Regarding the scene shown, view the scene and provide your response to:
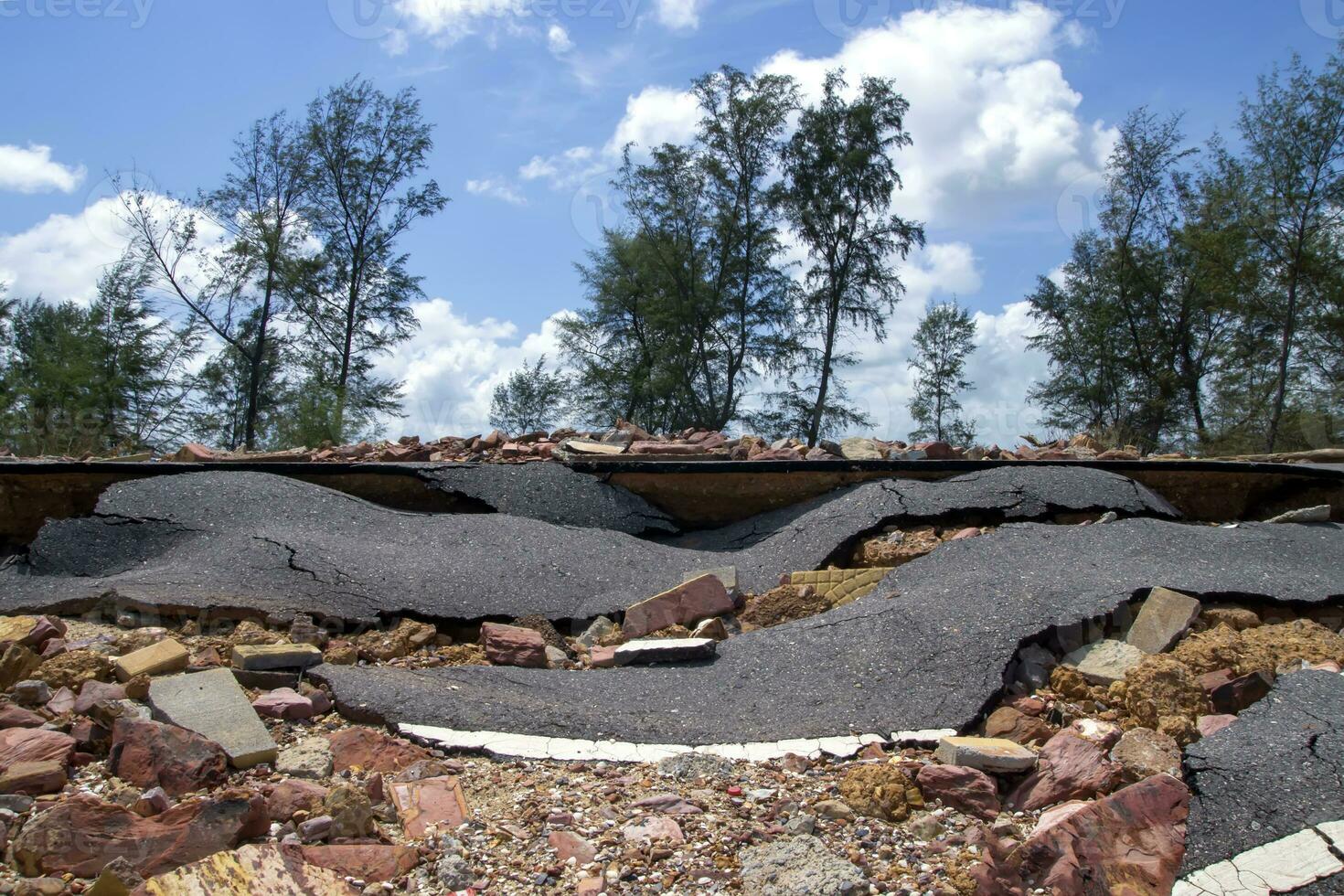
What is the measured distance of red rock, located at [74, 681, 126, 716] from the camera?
11.3 feet

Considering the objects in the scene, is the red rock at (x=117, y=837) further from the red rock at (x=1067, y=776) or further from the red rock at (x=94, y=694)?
the red rock at (x=1067, y=776)

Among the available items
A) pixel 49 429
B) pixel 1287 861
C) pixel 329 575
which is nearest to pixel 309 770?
pixel 329 575

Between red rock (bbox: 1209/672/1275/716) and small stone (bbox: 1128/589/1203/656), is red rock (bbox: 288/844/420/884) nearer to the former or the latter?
red rock (bbox: 1209/672/1275/716)

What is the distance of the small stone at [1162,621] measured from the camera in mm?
4324

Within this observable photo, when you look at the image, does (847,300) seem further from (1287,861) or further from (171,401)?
(1287,861)

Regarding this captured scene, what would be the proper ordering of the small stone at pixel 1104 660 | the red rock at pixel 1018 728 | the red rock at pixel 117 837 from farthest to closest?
the small stone at pixel 1104 660
the red rock at pixel 1018 728
the red rock at pixel 117 837

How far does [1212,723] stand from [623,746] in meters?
2.19

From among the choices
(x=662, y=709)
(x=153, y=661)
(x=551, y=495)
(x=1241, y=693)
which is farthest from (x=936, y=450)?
(x=153, y=661)

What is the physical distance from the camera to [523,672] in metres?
4.54

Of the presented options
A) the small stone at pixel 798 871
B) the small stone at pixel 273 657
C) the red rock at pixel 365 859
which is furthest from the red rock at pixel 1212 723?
the small stone at pixel 273 657

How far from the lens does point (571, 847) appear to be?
2805mm

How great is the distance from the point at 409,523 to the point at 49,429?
37.5ft

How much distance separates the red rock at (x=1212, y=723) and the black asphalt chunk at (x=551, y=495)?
463 centimetres

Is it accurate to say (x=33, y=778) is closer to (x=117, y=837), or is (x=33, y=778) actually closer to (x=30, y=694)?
(x=117, y=837)
